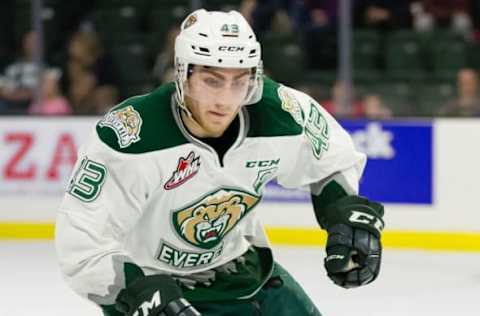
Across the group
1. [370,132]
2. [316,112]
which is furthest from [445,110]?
[316,112]

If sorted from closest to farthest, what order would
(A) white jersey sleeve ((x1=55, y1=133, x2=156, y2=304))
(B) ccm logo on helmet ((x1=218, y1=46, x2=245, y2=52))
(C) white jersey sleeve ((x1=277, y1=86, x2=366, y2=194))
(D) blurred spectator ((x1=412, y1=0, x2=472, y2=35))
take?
1. (A) white jersey sleeve ((x1=55, y1=133, x2=156, y2=304))
2. (B) ccm logo on helmet ((x1=218, y1=46, x2=245, y2=52))
3. (C) white jersey sleeve ((x1=277, y1=86, x2=366, y2=194))
4. (D) blurred spectator ((x1=412, y1=0, x2=472, y2=35))

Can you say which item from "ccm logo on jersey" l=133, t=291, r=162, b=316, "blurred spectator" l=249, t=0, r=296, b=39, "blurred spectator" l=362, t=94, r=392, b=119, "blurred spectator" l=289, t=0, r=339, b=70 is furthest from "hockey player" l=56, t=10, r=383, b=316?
"blurred spectator" l=249, t=0, r=296, b=39

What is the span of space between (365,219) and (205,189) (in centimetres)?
38

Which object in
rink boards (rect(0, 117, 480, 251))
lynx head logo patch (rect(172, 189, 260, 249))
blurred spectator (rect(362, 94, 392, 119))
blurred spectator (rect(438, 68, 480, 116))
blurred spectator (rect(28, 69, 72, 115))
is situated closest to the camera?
lynx head logo patch (rect(172, 189, 260, 249))

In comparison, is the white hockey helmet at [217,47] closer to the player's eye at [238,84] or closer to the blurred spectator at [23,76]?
the player's eye at [238,84]

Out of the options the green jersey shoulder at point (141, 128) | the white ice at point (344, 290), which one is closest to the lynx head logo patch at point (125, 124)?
the green jersey shoulder at point (141, 128)

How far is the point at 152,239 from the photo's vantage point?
111 inches

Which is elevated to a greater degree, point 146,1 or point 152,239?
point 152,239

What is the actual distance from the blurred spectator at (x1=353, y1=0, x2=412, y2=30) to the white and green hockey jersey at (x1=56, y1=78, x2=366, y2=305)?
13.0 ft

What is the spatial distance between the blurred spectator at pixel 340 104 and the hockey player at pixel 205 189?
12.3 ft

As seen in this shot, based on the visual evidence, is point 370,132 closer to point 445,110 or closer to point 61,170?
point 445,110

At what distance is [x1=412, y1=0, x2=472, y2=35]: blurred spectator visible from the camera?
697 cm

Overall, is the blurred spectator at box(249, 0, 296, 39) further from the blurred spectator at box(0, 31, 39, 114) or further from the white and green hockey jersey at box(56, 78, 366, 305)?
the white and green hockey jersey at box(56, 78, 366, 305)

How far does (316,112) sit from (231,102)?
0.39 meters
